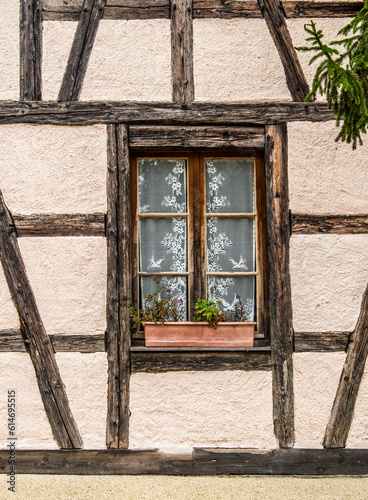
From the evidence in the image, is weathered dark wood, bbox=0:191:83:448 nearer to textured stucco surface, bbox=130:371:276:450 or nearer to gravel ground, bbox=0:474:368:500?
gravel ground, bbox=0:474:368:500

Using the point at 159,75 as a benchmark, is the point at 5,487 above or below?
below

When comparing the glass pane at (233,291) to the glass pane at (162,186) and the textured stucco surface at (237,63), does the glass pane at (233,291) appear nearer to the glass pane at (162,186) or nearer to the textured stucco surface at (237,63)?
the glass pane at (162,186)

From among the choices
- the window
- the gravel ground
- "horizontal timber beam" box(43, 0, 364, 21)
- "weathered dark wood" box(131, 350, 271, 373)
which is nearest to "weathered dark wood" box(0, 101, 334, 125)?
the window

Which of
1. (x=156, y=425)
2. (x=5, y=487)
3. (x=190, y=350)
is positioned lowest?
(x=5, y=487)

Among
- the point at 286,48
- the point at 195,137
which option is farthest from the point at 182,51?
the point at 286,48

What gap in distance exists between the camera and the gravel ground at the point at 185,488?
127 inches

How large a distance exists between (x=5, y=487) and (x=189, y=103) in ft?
9.62

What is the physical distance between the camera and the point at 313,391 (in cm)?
345

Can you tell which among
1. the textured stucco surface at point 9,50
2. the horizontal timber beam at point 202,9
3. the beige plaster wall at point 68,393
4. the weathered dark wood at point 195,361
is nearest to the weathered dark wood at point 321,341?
the weathered dark wood at point 195,361

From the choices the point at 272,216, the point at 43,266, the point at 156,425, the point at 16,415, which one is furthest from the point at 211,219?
the point at 16,415

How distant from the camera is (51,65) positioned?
11.9 ft

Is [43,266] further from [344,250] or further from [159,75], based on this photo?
[344,250]

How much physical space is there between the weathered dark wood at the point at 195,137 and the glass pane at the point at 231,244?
1.82ft

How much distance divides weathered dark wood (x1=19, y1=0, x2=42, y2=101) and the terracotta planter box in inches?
74.3
